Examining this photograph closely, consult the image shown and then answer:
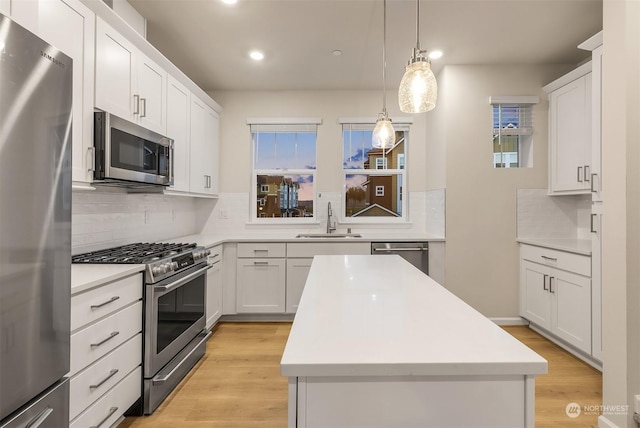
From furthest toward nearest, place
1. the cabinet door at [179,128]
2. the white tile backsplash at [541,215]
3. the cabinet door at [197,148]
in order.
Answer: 1. the white tile backsplash at [541,215]
2. the cabinet door at [197,148]
3. the cabinet door at [179,128]

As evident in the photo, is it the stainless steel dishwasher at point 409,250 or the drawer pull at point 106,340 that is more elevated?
the stainless steel dishwasher at point 409,250

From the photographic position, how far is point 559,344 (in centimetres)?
293

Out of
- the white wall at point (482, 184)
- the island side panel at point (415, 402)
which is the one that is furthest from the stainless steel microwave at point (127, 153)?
the white wall at point (482, 184)

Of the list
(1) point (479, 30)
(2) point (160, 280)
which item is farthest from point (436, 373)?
(1) point (479, 30)

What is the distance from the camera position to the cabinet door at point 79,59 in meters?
1.65

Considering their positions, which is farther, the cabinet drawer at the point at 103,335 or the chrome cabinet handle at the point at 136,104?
the chrome cabinet handle at the point at 136,104

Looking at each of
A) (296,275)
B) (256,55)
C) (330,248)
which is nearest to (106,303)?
(296,275)

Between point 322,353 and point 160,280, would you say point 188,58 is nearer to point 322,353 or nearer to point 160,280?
point 160,280

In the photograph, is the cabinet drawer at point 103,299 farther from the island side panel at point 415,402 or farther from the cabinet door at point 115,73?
the island side panel at point 415,402

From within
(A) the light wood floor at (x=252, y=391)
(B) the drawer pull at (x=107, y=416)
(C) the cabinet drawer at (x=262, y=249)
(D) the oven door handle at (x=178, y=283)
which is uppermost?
(C) the cabinet drawer at (x=262, y=249)

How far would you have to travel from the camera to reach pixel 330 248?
3469 mm

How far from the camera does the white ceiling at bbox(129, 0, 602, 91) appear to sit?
7.93 ft

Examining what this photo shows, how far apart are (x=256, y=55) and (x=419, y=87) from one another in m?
2.27

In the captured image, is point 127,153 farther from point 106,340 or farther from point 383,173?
point 383,173
